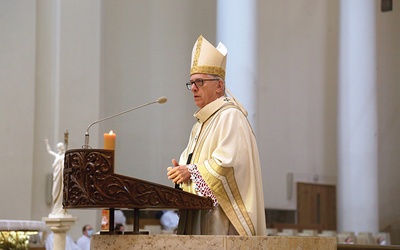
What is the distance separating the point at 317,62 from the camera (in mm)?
20156

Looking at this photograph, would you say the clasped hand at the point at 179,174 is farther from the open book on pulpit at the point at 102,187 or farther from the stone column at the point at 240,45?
the stone column at the point at 240,45

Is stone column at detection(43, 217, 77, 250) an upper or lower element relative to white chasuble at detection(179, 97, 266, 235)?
lower

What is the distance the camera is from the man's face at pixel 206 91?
5.45 metres

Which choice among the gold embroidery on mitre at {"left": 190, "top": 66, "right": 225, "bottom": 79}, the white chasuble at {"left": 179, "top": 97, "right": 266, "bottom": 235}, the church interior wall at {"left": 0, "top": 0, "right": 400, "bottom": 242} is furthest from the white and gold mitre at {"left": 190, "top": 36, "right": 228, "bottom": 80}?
the church interior wall at {"left": 0, "top": 0, "right": 400, "bottom": 242}

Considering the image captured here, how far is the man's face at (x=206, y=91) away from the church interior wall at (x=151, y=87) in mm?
9092

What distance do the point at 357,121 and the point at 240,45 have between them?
4034 millimetres

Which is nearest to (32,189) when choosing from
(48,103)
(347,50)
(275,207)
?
(48,103)

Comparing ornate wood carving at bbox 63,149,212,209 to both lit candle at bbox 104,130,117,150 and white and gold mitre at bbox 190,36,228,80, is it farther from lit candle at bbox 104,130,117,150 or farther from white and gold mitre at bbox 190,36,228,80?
white and gold mitre at bbox 190,36,228,80

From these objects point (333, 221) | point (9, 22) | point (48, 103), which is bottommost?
point (333, 221)

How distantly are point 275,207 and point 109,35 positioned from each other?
579 cm

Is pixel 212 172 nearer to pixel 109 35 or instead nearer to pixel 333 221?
pixel 109 35

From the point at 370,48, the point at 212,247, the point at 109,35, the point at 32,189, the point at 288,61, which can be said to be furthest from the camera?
the point at 288,61

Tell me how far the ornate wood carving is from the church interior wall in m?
9.59

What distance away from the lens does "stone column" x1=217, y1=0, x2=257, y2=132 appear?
50.1 ft
